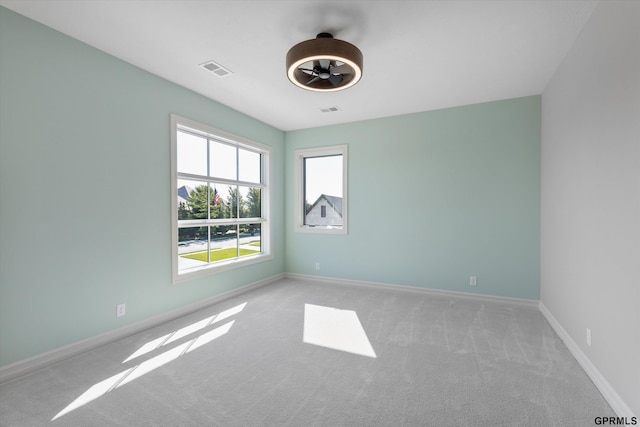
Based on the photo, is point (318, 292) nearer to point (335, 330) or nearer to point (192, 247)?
point (335, 330)

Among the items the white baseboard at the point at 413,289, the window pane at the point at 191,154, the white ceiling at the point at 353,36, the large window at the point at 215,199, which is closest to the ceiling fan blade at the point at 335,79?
the white ceiling at the point at 353,36

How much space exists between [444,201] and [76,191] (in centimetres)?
449

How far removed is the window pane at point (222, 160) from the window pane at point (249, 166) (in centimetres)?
16

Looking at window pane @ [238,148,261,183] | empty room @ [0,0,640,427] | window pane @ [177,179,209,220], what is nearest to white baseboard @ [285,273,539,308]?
empty room @ [0,0,640,427]

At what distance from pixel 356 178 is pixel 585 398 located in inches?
149

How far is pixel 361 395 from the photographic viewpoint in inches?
79.4

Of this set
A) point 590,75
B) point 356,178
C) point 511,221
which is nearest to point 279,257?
point 356,178

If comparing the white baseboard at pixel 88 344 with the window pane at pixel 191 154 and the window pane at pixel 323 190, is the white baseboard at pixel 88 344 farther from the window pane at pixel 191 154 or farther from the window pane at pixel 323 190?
the window pane at pixel 323 190

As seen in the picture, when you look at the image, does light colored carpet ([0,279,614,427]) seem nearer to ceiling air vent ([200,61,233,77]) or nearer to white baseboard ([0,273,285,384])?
white baseboard ([0,273,285,384])

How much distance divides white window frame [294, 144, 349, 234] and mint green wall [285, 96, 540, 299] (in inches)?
4.3

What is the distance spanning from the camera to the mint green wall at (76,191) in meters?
2.23

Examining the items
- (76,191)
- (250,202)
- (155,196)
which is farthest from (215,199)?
(76,191)

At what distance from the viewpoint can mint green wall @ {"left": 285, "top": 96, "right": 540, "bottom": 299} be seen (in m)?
3.91

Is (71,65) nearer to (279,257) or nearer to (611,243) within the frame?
(279,257)
